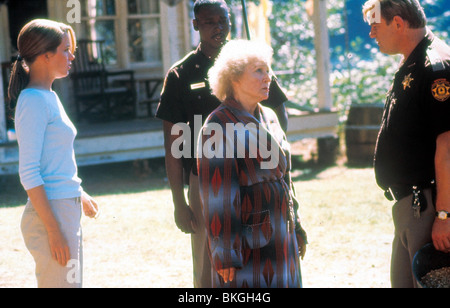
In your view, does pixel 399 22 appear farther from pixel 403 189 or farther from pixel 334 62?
pixel 334 62

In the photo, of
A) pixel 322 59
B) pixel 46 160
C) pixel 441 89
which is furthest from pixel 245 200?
pixel 322 59

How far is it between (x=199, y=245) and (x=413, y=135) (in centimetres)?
130

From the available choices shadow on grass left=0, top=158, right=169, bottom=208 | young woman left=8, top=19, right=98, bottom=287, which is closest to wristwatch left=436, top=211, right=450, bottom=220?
young woman left=8, top=19, right=98, bottom=287

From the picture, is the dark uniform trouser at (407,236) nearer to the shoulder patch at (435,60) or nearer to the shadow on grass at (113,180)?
the shoulder patch at (435,60)

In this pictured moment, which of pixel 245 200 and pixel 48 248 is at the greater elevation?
pixel 245 200

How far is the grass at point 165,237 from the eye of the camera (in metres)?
5.45

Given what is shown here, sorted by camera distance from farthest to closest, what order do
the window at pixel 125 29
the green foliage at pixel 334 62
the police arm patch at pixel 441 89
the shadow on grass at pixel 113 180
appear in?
the green foliage at pixel 334 62 → the window at pixel 125 29 → the shadow on grass at pixel 113 180 → the police arm patch at pixel 441 89

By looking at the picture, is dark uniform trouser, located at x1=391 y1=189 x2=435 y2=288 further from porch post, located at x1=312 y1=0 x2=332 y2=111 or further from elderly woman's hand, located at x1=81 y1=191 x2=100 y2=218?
porch post, located at x1=312 y1=0 x2=332 y2=111

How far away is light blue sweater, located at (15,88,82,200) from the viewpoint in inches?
113

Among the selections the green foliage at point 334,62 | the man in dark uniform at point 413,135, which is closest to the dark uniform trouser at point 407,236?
the man in dark uniform at point 413,135

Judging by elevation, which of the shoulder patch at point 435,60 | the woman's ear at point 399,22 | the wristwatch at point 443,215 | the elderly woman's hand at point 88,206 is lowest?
the wristwatch at point 443,215

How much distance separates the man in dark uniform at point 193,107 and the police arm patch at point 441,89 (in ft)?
4.07

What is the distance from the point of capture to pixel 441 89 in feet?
9.85
